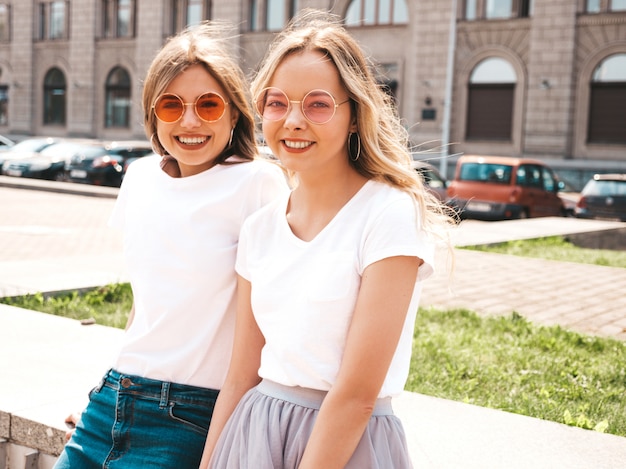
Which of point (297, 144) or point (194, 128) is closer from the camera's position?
point (297, 144)

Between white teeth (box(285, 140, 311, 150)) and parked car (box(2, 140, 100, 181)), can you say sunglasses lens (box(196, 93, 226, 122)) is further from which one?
parked car (box(2, 140, 100, 181))

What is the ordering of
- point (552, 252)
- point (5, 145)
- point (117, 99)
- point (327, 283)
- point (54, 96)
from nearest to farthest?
1. point (327, 283)
2. point (552, 252)
3. point (5, 145)
4. point (117, 99)
5. point (54, 96)

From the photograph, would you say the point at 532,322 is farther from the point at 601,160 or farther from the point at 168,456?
the point at 601,160

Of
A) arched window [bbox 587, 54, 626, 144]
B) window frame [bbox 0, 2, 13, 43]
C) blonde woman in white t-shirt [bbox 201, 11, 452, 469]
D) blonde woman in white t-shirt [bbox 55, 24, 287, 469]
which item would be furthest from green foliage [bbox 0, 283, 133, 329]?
window frame [bbox 0, 2, 13, 43]

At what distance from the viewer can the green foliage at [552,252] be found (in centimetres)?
1153

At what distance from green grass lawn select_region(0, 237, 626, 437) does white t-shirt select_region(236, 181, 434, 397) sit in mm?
2353

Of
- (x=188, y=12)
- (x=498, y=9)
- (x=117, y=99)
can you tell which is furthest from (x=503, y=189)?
(x=117, y=99)

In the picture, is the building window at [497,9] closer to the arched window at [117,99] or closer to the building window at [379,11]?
the building window at [379,11]

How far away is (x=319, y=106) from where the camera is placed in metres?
2.23

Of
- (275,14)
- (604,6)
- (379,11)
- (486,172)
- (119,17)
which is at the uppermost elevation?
(119,17)

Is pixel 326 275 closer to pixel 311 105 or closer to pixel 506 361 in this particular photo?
pixel 311 105

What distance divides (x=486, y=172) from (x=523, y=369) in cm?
1467

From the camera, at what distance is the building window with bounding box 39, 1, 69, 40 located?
43906 millimetres

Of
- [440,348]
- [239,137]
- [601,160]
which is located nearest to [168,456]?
[239,137]
